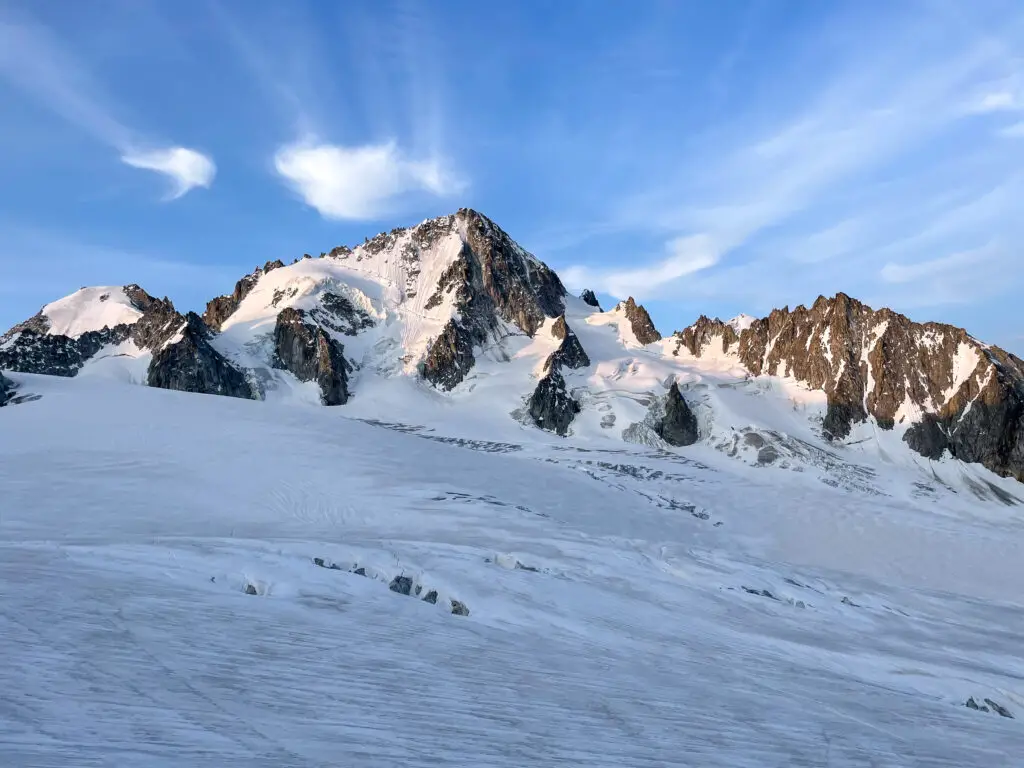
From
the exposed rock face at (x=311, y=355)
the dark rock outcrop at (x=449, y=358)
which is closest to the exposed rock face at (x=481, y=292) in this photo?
the dark rock outcrop at (x=449, y=358)

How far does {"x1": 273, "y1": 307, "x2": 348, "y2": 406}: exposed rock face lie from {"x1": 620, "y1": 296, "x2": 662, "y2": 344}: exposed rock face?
196ft

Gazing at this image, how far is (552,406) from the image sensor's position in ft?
325

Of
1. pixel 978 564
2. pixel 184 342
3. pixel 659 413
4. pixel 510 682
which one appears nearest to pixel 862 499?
pixel 978 564

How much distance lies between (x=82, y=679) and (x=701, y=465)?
235 feet

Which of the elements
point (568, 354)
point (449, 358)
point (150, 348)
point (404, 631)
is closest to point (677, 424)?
point (568, 354)

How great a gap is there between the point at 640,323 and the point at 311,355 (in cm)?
6671

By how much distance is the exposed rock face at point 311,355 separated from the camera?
10725 cm

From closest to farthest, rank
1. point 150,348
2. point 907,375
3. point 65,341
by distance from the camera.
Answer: point 907,375 → point 150,348 → point 65,341

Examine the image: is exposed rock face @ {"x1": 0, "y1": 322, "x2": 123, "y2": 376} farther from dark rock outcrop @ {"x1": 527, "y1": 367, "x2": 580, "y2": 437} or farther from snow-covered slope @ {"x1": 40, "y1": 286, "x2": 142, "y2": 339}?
dark rock outcrop @ {"x1": 527, "y1": 367, "x2": 580, "y2": 437}

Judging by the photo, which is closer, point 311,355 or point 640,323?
point 311,355

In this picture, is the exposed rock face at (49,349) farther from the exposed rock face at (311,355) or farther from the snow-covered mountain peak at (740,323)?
the snow-covered mountain peak at (740,323)

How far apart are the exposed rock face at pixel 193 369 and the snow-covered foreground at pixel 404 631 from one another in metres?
63.7

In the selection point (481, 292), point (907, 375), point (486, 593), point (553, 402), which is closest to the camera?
point (486, 593)

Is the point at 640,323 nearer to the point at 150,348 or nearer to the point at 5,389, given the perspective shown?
the point at 150,348
